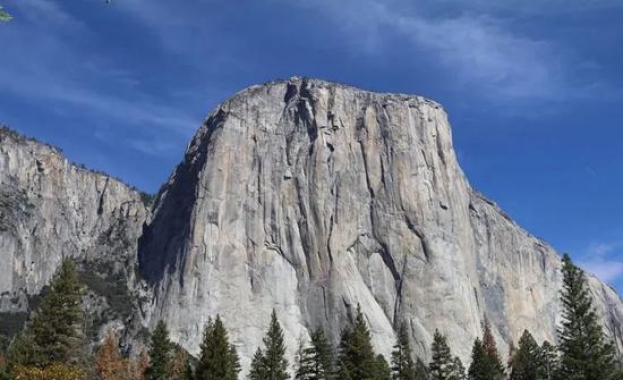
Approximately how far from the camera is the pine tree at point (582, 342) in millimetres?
51750

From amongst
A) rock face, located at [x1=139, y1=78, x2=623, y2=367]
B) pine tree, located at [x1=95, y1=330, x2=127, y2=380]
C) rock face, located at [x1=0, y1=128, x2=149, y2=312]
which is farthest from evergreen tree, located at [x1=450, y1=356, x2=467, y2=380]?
rock face, located at [x1=0, y1=128, x2=149, y2=312]

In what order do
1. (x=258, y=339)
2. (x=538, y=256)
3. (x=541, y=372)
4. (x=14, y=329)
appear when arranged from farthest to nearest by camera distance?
(x=538, y=256) → (x=14, y=329) → (x=258, y=339) → (x=541, y=372)

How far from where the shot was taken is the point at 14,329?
15525cm

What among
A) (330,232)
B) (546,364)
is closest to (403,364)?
(546,364)

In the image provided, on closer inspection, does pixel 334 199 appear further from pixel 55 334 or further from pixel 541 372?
pixel 55 334

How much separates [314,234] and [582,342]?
351 ft

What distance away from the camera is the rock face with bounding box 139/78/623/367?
149250 millimetres

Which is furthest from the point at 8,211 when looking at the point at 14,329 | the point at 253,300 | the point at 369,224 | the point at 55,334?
the point at 55,334

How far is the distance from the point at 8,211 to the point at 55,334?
472 feet

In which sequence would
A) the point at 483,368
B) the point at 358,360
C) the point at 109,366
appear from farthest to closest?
the point at 483,368 < the point at 109,366 < the point at 358,360

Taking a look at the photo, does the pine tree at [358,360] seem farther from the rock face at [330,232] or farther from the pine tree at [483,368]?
the rock face at [330,232]

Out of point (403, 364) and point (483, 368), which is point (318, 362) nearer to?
point (403, 364)

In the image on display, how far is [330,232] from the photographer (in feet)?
518

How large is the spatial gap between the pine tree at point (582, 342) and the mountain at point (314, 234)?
301 ft
